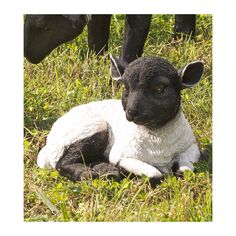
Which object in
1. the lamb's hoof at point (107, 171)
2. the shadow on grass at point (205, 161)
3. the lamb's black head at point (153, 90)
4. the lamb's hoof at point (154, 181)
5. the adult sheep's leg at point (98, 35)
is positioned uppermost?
the adult sheep's leg at point (98, 35)

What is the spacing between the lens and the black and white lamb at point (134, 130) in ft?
13.3

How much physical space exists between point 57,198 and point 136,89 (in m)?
0.71

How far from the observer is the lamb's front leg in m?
4.15

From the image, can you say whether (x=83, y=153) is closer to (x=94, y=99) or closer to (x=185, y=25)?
(x=94, y=99)

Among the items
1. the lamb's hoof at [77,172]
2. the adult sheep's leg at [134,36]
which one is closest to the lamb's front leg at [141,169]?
the lamb's hoof at [77,172]

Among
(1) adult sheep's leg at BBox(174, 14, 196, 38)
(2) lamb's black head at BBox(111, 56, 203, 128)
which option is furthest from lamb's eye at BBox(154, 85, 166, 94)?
(1) adult sheep's leg at BBox(174, 14, 196, 38)

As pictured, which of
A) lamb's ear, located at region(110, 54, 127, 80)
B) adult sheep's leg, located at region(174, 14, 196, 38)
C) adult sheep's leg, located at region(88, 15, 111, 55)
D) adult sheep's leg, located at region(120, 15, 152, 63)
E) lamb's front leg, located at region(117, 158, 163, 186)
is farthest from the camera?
adult sheep's leg, located at region(174, 14, 196, 38)

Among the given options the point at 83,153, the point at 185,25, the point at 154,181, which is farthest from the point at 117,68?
the point at 185,25

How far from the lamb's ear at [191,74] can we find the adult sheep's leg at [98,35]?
5.26ft

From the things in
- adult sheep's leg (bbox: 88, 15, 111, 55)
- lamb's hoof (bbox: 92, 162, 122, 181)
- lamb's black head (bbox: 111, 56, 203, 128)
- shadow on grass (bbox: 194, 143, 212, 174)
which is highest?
adult sheep's leg (bbox: 88, 15, 111, 55)

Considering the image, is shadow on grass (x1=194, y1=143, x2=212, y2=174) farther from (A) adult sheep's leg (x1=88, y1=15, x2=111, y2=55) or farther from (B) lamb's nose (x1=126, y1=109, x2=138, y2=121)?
(A) adult sheep's leg (x1=88, y1=15, x2=111, y2=55)

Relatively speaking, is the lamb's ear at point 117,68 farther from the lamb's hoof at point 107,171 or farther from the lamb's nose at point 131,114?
the lamb's hoof at point 107,171

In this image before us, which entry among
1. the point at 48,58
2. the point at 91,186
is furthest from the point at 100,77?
the point at 91,186

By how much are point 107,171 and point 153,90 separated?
0.52 m
